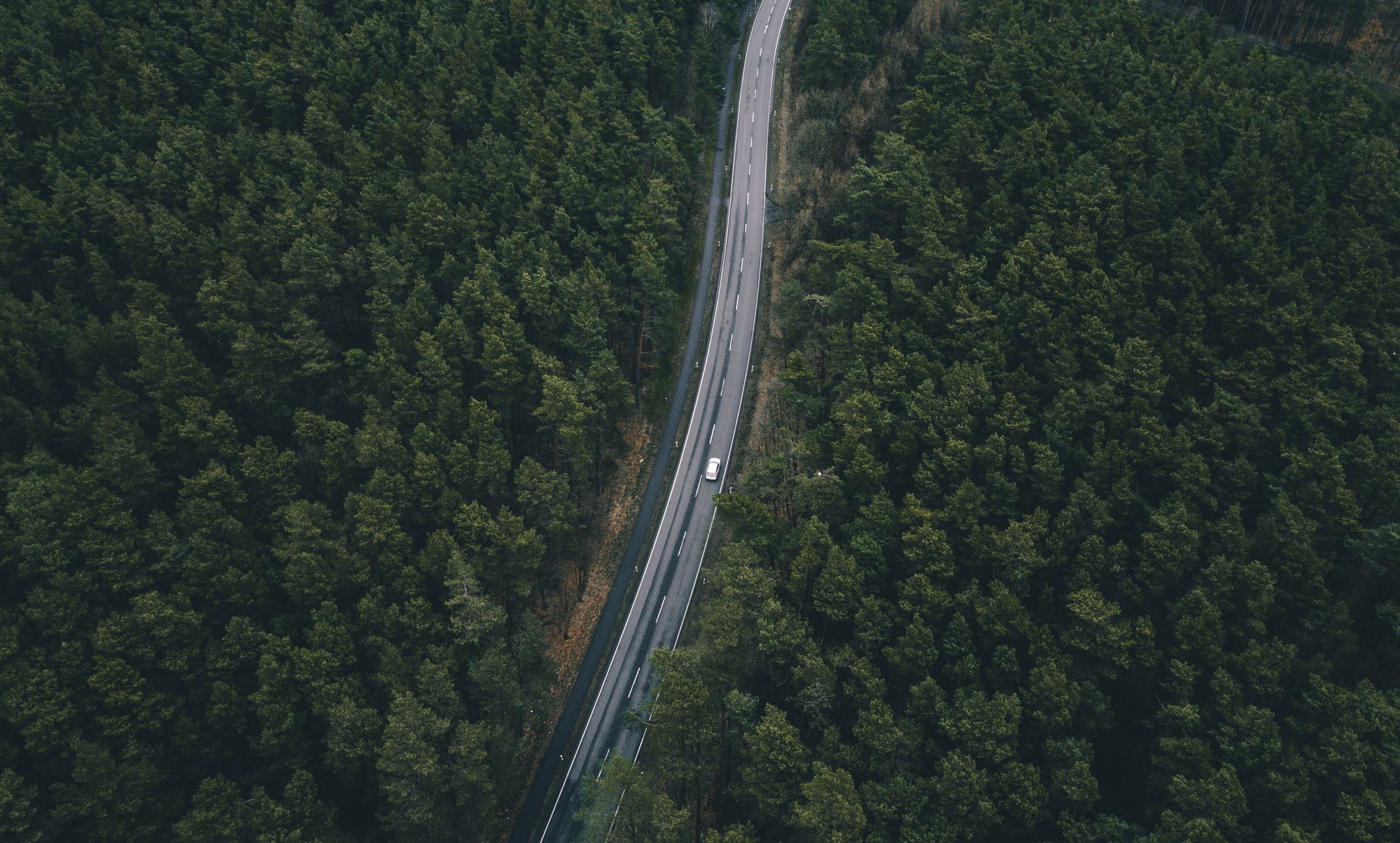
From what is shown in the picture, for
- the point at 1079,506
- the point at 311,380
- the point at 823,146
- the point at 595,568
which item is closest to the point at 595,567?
the point at 595,568

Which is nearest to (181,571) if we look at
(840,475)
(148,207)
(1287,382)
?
(148,207)

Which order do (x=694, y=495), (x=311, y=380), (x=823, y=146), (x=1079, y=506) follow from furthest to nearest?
1. (x=823, y=146)
2. (x=694, y=495)
3. (x=311, y=380)
4. (x=1079, y=506)

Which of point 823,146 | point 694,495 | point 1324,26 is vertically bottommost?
point 694,495

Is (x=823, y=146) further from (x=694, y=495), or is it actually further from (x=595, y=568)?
A: (x=595, y=568)

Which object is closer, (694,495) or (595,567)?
(595,567)

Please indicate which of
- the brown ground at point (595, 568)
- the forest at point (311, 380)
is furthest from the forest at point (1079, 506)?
the forest at point (311, 380)

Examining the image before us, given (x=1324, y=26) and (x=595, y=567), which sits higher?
(x=1324, y=26)

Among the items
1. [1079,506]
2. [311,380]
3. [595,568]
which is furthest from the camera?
[595,568]
